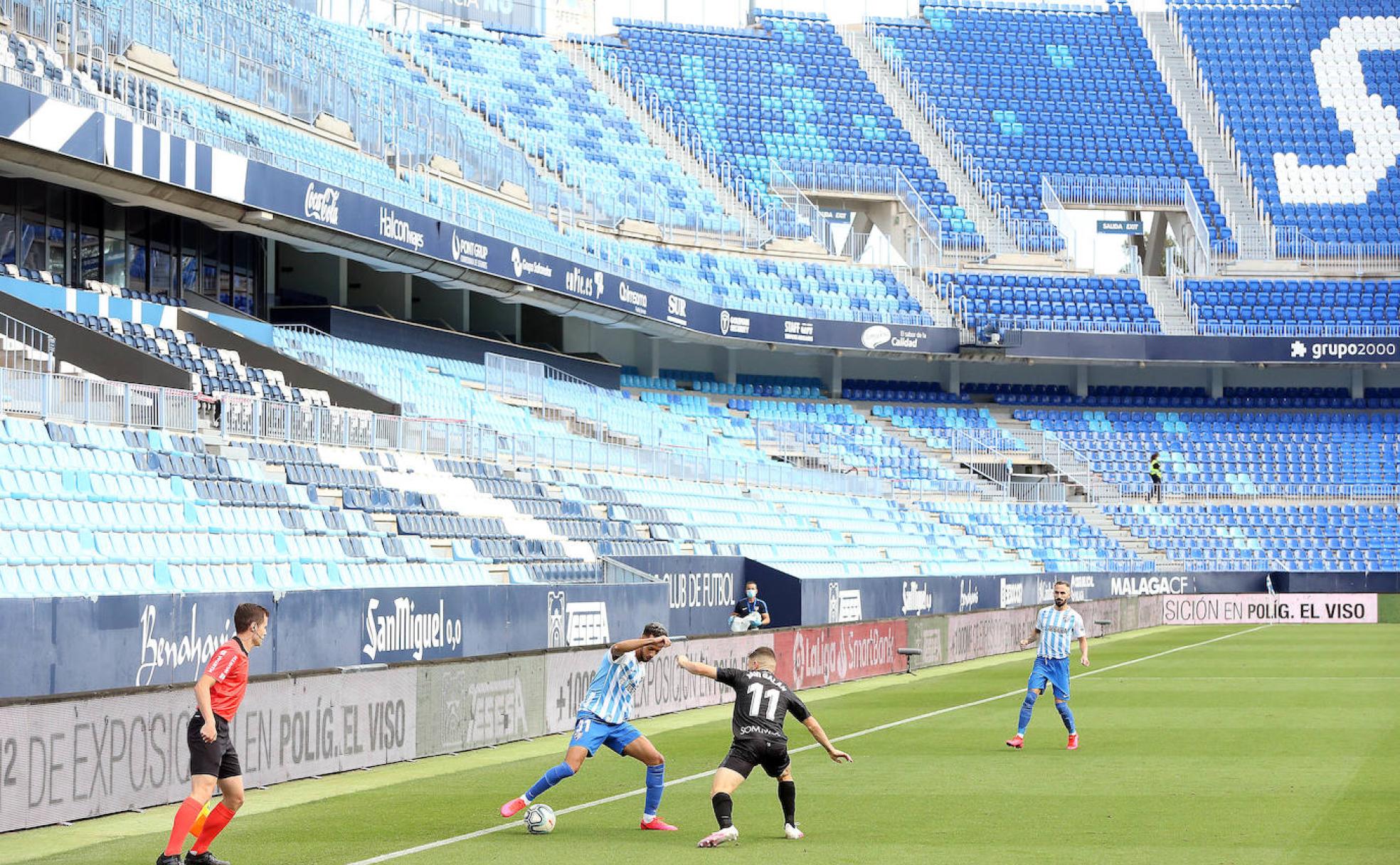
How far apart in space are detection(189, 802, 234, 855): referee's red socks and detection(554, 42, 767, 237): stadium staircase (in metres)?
46.0

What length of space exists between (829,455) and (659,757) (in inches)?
1514

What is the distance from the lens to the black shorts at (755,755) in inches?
479

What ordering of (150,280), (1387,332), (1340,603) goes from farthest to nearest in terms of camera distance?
(1387,332), (1340,603), (150,280)

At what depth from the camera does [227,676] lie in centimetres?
1060

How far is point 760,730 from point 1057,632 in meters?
7.56

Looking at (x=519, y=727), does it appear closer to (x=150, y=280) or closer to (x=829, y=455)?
(x=150, y=280)

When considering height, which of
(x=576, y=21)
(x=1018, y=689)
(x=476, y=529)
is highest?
(x=576, y=21)

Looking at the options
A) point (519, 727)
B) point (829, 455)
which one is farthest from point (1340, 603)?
point (519, 727)

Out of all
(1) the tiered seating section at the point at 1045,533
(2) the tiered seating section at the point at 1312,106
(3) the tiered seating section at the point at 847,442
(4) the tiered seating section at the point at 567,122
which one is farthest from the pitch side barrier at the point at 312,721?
(2) the tiered seating section at the point at 1312,106

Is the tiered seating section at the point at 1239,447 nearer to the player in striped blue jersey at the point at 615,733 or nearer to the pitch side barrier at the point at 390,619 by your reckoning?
the pitch side barrier at the point at 390,619

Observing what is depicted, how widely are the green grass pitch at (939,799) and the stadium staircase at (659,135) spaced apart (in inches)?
1336

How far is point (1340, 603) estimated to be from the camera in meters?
50.1

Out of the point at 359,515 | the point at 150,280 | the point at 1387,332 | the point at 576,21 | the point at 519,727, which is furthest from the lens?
the point at 576,21

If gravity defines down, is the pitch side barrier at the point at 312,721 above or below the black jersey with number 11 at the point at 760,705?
below
